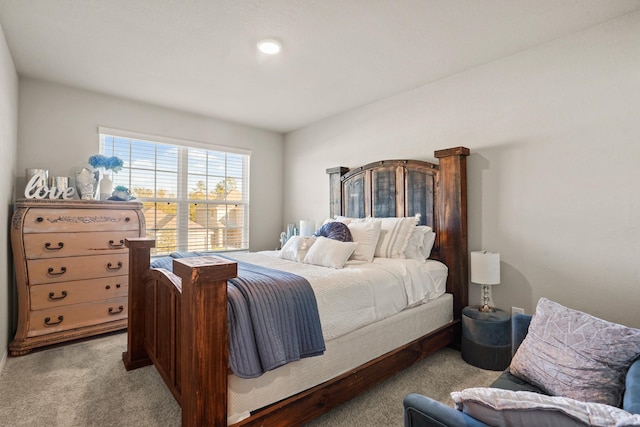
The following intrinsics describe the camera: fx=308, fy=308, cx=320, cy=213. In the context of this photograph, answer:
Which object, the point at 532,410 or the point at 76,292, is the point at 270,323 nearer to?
the point at 532,410

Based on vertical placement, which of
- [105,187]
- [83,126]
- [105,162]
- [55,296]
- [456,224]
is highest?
[83,126]

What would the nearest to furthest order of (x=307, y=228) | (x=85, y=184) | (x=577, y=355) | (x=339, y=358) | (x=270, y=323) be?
(x=577, y=355)
(x=270, y=323)
(x=339, y=358)
(x=85, y=184)
(x=307, y=228)

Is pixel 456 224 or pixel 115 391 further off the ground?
pixel 456 224

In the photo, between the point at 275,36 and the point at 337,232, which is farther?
the point at 337,232

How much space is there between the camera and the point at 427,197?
10.2 feet

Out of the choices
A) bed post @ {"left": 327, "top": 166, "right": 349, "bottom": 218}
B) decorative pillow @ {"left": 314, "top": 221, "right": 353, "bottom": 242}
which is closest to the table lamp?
decorative pillow @ {"left": 314, "top": 221, "right": 353, "bottom": 242}

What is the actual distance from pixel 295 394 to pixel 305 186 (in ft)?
11.2

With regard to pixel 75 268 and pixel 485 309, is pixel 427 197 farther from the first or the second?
pixel 75 268

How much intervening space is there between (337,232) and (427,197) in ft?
3.28

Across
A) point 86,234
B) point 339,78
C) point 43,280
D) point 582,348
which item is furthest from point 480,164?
point 43,280

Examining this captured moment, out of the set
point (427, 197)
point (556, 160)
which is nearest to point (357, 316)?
point (427, 197)

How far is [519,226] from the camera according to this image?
2.60 m

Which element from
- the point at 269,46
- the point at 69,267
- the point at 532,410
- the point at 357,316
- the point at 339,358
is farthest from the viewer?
the point at 69,267

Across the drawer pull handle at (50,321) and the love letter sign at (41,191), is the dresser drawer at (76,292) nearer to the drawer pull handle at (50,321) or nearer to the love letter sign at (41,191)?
the drawer pull handle at (50,321)
